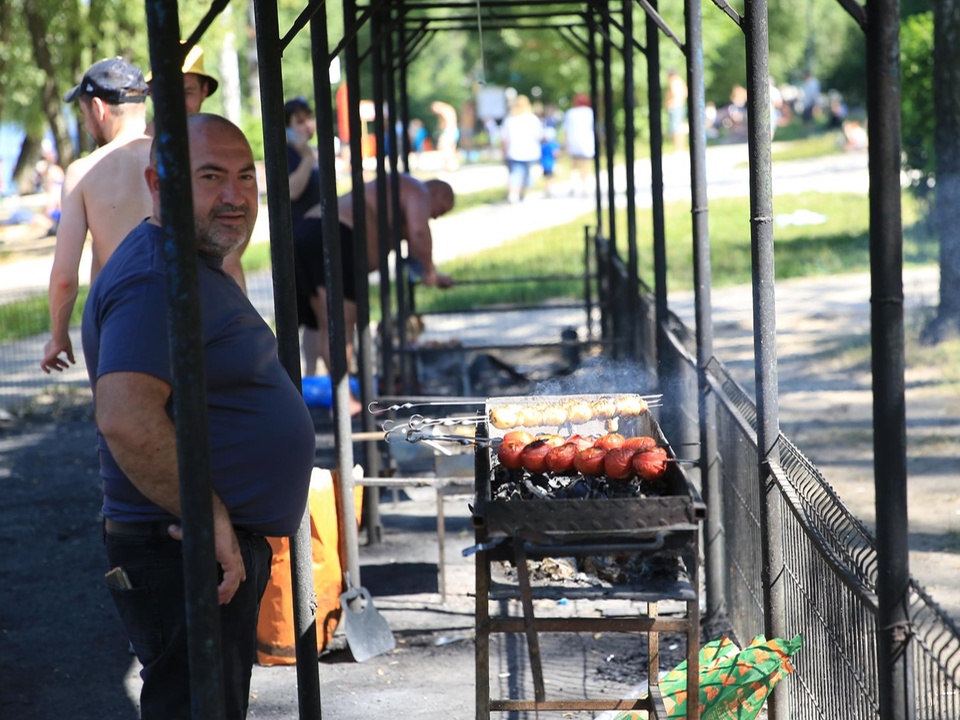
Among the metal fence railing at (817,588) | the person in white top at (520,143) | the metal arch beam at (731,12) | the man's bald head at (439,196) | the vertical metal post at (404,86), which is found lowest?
the metal fence railing at (817,588)

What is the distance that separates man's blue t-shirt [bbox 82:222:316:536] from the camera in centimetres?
302

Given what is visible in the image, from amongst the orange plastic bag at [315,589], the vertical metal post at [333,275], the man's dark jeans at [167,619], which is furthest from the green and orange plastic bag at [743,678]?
the vertical metal post at [333,275]

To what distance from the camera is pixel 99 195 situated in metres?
→ 5.30

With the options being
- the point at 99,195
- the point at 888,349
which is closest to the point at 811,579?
the point at 888,349

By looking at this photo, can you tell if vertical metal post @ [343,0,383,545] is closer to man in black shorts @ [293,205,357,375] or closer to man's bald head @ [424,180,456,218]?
man in black shorts @ [293,205,357,375]

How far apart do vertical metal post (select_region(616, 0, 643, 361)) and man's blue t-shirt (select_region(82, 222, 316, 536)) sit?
16.0 ft

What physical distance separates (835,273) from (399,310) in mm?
8067

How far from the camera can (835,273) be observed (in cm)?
1586

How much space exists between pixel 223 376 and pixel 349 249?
5892mm

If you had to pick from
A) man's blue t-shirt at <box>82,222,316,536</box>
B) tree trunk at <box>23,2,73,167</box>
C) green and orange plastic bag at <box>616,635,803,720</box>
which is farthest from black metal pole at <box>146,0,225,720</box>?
tree trunk at <box>23,2,73,167</box>

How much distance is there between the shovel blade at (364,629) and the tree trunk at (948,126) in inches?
289

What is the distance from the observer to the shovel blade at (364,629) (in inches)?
215

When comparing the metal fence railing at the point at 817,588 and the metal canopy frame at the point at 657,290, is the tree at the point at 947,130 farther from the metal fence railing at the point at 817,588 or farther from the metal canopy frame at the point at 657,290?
the metal fence railing at the point at 817,588

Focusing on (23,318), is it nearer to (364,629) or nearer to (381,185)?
(381,185)
